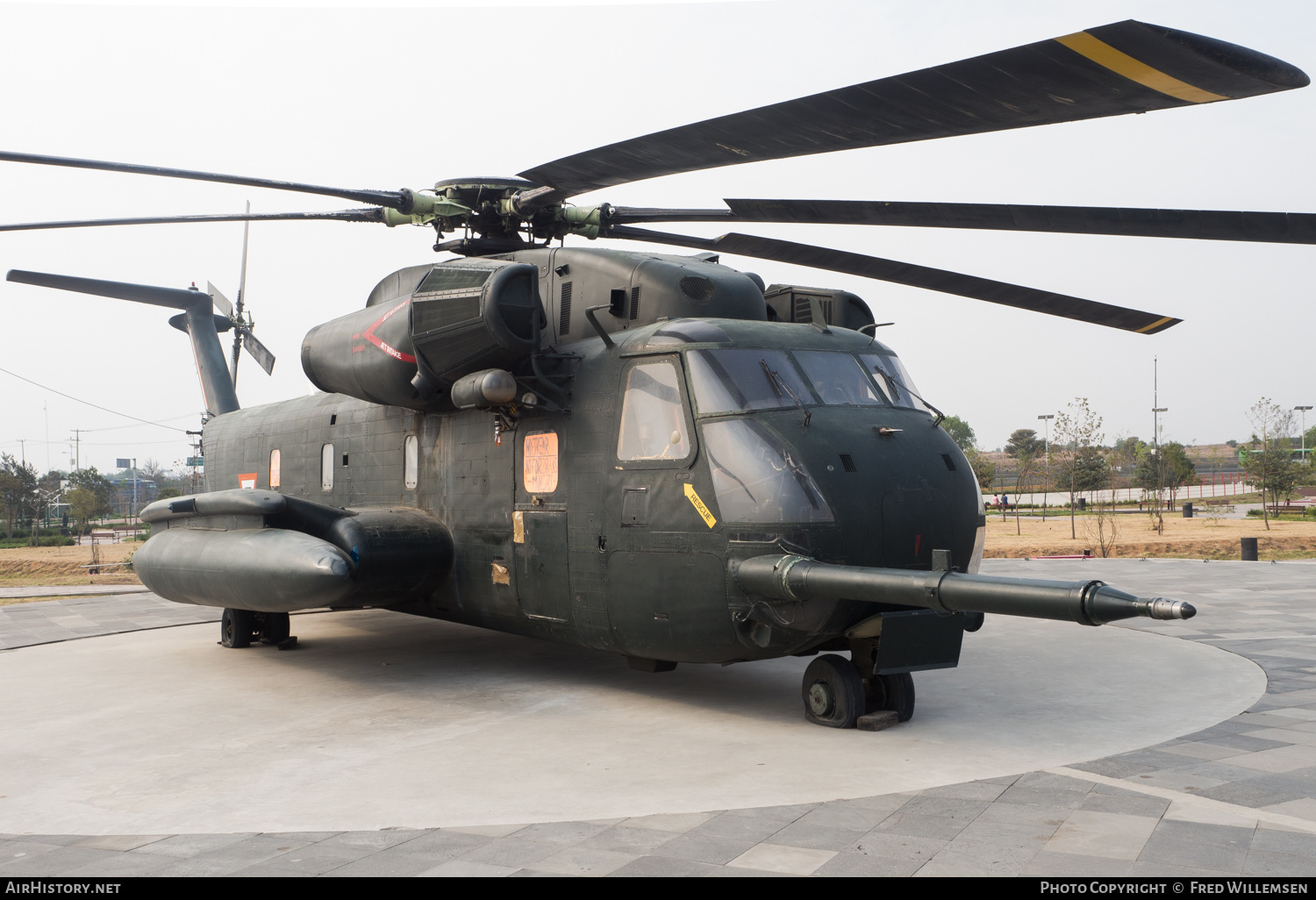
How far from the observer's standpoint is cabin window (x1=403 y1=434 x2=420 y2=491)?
35.4 ft

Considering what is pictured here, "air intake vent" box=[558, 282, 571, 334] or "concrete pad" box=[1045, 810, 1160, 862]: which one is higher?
"air intake vent" box=[558, 282, 571, 334]

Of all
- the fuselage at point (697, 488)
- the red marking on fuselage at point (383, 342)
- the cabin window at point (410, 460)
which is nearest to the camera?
the fuselage at point (697, 488)

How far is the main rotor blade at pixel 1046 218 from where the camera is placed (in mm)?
5195

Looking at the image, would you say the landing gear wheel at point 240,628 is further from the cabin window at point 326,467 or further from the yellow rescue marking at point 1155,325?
the yellow rescue marking at point 1155,325

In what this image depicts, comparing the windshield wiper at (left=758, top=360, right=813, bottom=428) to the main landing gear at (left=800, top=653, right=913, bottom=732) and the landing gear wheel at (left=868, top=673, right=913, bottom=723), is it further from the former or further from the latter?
the landing gear wheel at (left=868, top=673, right=913, bottom=723)

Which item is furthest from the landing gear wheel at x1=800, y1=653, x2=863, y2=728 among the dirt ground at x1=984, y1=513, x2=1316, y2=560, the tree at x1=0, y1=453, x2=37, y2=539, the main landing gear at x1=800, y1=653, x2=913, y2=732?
the tree at x1=0, y1=453, x2=37, y2=539

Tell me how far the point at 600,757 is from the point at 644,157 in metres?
3.96

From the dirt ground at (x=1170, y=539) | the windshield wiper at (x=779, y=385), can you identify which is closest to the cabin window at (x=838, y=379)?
the windshield wiper at (x=779, y=385)

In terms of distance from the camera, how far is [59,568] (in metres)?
34.3

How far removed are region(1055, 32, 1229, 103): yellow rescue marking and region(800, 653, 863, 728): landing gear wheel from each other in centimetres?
476

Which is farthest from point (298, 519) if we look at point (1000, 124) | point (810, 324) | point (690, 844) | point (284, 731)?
point (1000, 124)

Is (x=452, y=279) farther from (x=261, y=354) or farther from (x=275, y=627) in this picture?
(x=261, y=354)

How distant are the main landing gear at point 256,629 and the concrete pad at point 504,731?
0.77 feet

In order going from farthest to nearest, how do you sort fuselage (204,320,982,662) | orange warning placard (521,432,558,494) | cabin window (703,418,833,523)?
1. orange warning placard (521,432,558,494)
2. fuselage (204,320,982,662)
3. cabin window (703,418,833,523)
